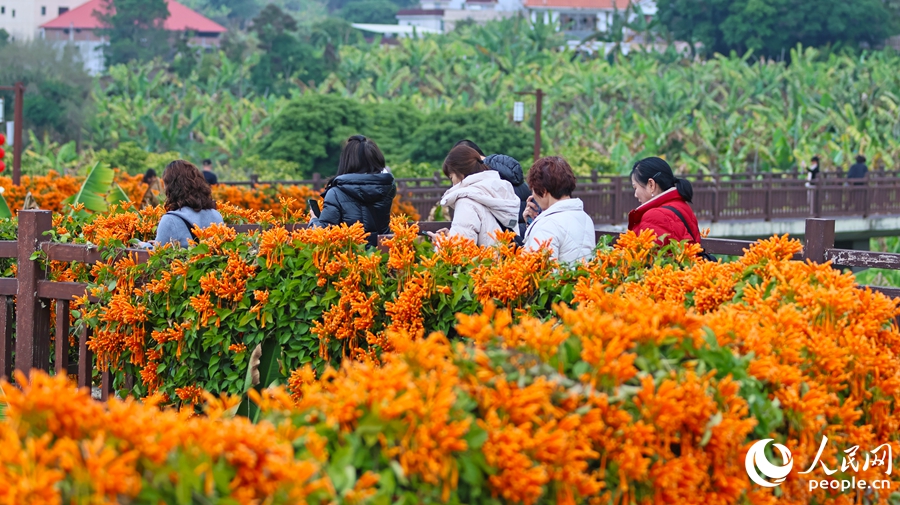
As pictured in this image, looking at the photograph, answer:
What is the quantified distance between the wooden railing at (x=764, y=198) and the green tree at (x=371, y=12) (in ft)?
289

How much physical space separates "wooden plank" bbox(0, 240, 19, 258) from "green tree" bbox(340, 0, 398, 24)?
106 meters

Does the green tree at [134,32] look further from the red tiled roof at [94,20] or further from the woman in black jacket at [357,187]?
the woman in black jacket at [357,187]

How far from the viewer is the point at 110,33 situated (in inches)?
2813

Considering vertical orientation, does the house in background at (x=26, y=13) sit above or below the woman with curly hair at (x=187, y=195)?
above

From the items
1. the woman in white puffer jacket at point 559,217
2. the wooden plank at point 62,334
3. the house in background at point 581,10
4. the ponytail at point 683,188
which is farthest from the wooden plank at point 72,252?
the house in background at point 581,10

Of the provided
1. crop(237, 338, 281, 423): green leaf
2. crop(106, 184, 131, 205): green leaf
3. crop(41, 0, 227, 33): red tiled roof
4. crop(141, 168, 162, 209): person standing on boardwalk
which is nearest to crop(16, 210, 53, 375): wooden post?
crop(237, 338, 281, 423): green leaf

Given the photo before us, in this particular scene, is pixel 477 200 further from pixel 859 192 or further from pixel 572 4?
pixel 572 4

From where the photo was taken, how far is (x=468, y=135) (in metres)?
30.8

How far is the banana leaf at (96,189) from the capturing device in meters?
10.3

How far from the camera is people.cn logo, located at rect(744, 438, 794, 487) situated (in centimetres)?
285

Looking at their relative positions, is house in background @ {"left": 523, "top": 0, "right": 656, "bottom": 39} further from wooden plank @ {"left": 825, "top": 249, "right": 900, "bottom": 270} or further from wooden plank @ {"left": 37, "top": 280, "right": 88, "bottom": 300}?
wooden plank @ {"left": 37, "top": 280, "right": 88, "bottom": 300}

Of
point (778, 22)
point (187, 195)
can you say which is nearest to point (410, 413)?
point (187, 195)

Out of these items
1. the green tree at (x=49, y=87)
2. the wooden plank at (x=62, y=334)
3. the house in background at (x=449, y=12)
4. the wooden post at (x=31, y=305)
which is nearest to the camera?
the wooden plank at (x=62, y=334)

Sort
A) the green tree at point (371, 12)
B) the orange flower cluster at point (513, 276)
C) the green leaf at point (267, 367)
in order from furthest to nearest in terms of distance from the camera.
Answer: the green tree at point (371, 12), the green leaf at point (267, 367), the orange flower cluster at point (513, 276)
